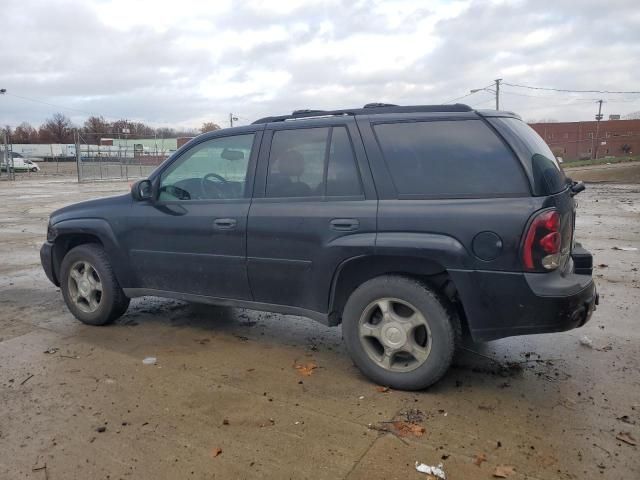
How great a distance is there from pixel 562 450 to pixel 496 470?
44 centimetres

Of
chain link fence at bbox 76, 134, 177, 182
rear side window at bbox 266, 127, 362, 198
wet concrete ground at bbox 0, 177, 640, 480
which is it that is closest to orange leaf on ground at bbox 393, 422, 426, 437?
wet concrete ground at bbox 0, 177, 640, 480

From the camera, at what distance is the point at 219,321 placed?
5219 mm

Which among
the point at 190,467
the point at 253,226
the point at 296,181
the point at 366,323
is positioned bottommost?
the point at 190,467

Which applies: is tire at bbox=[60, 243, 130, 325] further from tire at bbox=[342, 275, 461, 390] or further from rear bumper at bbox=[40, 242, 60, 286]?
tire at bbox=[342, 275, 461, 390]

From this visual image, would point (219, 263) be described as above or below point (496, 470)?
above

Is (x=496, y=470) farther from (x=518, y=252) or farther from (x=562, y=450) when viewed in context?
(x=518, y=252)

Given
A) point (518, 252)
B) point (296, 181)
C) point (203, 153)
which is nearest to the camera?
point (518, 252)

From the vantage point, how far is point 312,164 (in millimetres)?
3996

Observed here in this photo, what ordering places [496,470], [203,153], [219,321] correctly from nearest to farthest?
[496,470] < [203,153] < [219,321]

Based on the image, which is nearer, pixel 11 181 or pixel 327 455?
pixel 327 455

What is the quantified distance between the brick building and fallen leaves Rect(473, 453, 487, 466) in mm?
57013

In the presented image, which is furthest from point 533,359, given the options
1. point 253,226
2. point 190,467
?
Answer: point 190,467

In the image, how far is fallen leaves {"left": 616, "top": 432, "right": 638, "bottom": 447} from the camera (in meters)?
2.91

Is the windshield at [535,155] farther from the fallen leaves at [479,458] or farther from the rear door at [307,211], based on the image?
the fallen leaves at [479,458]
